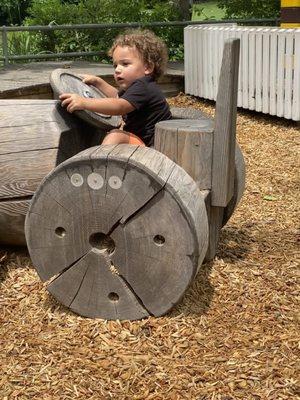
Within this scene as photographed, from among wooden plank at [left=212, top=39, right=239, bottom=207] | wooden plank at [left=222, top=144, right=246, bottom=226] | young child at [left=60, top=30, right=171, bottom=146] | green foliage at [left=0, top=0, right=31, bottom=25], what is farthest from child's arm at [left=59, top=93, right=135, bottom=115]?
green foliage at [left=0, top=0, right=31, bottom=25]

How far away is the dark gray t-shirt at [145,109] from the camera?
3486 mm

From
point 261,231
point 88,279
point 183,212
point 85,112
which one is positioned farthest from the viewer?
point 261,231

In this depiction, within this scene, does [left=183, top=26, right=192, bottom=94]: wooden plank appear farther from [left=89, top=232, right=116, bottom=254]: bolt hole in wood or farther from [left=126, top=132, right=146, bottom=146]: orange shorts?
[left=89, top=232, right=116, bottom=254]: bolt hole in wood

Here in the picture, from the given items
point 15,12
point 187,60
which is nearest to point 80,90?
point 187,60

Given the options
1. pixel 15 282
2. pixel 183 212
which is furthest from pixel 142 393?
pixel 15 282

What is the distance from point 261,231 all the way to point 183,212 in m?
1.81

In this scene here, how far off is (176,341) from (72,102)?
129 centimetres

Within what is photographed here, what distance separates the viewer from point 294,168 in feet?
20.6

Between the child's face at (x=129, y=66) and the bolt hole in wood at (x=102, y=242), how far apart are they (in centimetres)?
103

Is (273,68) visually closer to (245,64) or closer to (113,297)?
(245,64)

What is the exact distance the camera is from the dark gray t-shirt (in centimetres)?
349

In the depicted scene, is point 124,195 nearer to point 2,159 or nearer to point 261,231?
point 2,159

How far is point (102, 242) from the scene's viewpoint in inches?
120

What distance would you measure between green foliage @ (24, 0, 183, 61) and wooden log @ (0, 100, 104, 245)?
26.9 ft
